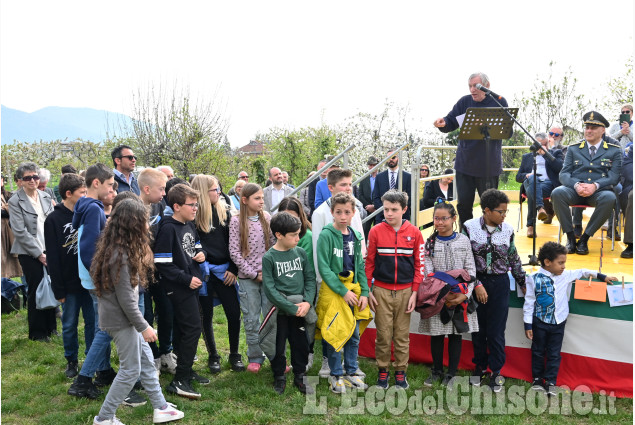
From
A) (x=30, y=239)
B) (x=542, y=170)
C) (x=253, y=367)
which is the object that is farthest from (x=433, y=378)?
→ (x=542, y=170)

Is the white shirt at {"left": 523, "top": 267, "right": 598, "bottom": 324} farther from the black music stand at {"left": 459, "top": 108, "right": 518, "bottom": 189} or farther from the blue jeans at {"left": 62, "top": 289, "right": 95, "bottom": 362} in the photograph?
the blue jeans at {"left": 62, "top": 289, "right": 95, "bottom": 362}

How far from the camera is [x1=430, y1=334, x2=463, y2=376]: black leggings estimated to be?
465 cm

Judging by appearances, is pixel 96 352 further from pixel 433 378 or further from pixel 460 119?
pixel 460 119

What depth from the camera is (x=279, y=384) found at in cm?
446

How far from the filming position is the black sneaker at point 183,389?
4.25 metres

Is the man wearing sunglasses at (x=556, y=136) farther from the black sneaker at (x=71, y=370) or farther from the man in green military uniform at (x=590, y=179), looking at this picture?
the black sneaker at (x=71, y=370)

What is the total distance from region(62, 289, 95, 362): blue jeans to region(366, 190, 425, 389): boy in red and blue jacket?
243cm

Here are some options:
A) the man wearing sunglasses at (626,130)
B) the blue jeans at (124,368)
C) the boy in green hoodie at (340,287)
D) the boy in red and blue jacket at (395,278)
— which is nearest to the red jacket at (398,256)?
the boy in red and blue jacket at (395,278)

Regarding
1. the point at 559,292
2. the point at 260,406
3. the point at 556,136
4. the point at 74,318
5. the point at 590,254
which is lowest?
the point at 260,406

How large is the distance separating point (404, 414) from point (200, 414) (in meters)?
1.53

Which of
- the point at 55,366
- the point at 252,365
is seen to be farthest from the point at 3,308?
the point at 252,365

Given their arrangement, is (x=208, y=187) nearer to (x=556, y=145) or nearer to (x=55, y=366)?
(x=55, y=366)

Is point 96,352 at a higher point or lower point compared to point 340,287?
lower

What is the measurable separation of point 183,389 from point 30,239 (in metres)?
2.80
